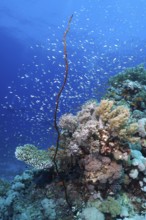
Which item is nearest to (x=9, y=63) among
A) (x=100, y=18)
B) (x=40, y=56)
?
(x=40, y=56)

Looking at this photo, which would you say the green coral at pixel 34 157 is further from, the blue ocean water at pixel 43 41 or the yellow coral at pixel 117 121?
the blue ocean water at pixel 43 41

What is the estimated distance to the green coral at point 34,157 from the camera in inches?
227

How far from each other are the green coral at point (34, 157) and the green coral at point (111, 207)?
1385mm

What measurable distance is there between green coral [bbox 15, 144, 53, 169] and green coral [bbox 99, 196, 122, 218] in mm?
1385

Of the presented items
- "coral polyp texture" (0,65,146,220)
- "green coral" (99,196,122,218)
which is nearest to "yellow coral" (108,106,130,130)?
"coral polyp texture" (0,65,146,220)

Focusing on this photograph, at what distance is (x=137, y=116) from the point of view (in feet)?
25.7

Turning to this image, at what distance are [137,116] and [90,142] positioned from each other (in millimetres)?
2988

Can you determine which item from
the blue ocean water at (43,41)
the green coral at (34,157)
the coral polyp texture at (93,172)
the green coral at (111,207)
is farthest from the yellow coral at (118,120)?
the blue ocean water at (43,41)

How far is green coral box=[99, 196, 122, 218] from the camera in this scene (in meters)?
5.06

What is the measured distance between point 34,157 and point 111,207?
1.89 m

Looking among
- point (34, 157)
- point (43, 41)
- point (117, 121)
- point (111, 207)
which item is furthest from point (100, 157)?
point (43, 41)

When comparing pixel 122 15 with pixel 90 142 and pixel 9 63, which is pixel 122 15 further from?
pixel 90 142

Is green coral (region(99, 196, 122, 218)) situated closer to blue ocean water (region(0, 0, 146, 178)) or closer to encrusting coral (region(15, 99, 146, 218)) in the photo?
encrusting coral (region(15, 99, 146, 218))

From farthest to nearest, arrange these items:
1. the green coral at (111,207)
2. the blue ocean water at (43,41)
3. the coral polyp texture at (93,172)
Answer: the blue ocean water at (43,41), the coral polyp texture at (93,172), the green coral at (111,207)
